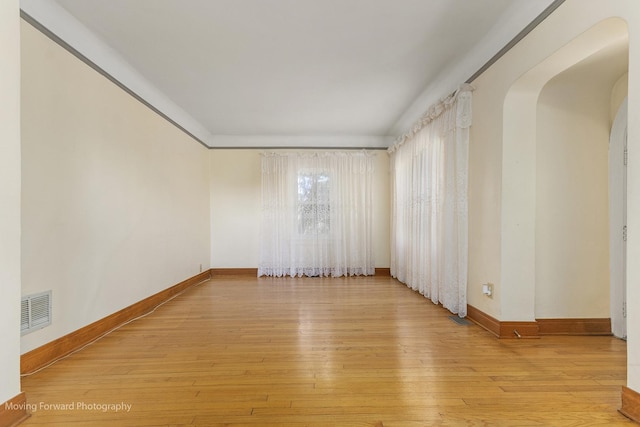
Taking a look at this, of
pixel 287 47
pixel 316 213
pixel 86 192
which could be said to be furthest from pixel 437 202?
pixel 86 192

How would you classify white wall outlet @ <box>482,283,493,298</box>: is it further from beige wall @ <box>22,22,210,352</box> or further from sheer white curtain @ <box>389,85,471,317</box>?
beige wall @ <box>22,22,210,352</box>

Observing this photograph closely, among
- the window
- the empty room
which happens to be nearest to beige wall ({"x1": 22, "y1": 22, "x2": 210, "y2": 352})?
the empty room

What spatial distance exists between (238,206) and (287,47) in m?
3.43

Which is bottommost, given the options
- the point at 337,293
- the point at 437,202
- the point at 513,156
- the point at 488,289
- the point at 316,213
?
the point at 337,293

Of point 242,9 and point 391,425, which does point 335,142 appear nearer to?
point 242,9

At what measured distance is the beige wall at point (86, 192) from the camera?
1.98 meters

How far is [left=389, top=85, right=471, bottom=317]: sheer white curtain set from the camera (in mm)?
2916

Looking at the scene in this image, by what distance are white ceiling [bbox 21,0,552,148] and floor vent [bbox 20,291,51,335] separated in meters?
1.94

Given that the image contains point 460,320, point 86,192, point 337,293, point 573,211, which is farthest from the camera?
point 337,293

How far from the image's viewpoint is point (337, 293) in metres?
4.11

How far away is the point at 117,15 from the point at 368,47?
2069mm
